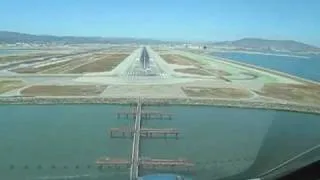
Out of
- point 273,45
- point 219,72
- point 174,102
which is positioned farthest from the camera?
point 219,72

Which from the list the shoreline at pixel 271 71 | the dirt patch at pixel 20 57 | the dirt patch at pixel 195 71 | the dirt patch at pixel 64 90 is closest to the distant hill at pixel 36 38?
the dirt patch at pixel 20 57

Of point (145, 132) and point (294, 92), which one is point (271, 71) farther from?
point (145, 132)

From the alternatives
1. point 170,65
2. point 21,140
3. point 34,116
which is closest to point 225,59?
point 170,65

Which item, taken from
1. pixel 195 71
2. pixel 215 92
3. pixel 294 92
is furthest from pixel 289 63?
pixel 195 71

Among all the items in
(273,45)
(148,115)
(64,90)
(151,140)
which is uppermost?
(273,45)

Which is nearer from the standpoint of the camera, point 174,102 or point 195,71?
point 174,102

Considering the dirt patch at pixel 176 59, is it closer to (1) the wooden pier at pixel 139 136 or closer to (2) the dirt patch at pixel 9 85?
(1) the wooden pier at pixel 139 136
